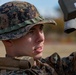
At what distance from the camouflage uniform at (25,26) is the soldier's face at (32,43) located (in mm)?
64

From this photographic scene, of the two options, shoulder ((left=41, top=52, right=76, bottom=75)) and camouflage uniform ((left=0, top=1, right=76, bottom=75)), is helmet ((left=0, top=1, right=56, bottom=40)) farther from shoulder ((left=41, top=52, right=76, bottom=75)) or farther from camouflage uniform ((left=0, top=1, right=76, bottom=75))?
shoulder ((left=41, top=52, right=76, bottom=75))

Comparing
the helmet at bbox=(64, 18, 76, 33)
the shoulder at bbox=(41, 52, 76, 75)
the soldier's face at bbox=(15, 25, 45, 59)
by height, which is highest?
the helmet at bbox=(64, 18, 76, 33)

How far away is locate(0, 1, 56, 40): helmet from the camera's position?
3605 mm

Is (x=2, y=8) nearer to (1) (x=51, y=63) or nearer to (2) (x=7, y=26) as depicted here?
(2) (x=7, y=26)

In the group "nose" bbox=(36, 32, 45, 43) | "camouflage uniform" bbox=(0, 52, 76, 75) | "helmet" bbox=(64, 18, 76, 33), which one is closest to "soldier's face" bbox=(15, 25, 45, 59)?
"nose" bbox=(36, 32, 45, 43)

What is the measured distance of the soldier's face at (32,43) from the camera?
3551mm

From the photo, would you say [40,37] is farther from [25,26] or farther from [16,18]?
[16,18]

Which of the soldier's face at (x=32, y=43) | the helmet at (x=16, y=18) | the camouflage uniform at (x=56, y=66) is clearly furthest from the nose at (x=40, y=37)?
the camouflage uniform at (x=56, y=66)

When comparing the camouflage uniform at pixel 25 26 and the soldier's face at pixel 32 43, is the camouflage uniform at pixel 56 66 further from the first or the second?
the soldier's face at pixel 32 43

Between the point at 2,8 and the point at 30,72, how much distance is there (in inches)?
25.6

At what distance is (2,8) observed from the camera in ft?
12.2

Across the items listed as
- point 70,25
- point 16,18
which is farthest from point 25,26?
point 70,25

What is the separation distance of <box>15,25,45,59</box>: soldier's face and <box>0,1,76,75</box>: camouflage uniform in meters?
0.06

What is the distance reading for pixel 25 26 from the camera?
11.8ft
